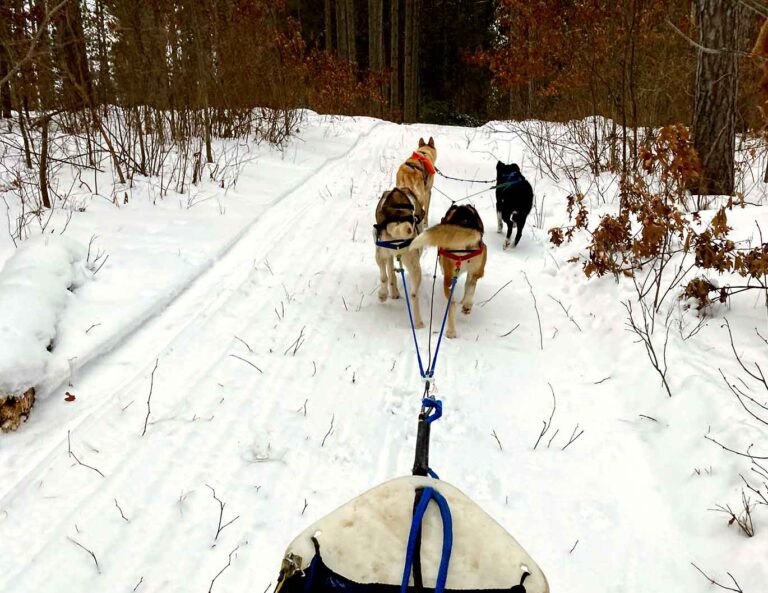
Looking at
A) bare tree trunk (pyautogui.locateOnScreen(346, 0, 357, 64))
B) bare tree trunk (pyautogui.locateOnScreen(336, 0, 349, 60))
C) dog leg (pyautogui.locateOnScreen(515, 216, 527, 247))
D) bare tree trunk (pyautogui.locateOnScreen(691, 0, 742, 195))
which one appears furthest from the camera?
bare tree trunk (pyautogui.locateOnScreen(336, 0, 349, 60))

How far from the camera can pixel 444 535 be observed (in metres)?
1.08

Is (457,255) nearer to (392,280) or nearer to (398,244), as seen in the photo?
(398,244)

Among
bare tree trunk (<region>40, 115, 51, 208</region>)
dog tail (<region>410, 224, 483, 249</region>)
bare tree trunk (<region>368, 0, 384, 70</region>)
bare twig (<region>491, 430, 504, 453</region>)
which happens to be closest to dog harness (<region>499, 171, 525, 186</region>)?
dog tail (<region>410, 224, 483, 249</region>)

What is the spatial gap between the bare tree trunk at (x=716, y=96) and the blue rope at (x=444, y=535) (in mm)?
5507

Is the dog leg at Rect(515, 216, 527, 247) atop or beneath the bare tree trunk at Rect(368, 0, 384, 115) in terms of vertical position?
beneath

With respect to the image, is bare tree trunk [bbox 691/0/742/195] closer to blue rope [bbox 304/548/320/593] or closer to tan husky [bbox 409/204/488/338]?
tan husky [bbox 409/204/488/338]

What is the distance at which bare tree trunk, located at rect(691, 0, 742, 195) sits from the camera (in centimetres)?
525

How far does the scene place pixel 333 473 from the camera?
249 centimetres

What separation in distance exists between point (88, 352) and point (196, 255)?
77.0 inches

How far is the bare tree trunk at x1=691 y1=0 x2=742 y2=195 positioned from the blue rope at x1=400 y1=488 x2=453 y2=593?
18.1 feet

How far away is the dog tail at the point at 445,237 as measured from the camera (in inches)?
139

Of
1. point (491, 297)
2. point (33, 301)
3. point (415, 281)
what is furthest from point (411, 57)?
point (33, 301)

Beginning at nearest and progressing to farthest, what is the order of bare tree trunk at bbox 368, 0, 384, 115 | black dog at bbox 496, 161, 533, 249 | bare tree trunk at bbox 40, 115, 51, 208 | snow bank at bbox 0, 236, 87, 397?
1. snow bank at bbox 0, 236, 87, 397
2. bare tree trunk at bbox 40, 115, 51, 208
3. black dog at bbox 496, 161, 533, 249
4. bare tree trunk at bbox 368, 0, 384, 115

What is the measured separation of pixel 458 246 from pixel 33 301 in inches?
114
